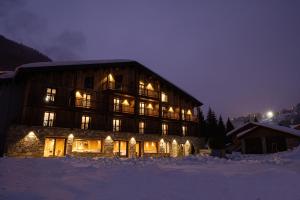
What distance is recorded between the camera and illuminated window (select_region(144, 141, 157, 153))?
2972 centimetres

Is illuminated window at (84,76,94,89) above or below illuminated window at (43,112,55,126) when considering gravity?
above

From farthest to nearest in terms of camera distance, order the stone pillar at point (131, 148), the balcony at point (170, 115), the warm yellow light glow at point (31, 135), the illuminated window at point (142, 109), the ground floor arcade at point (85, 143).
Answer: the balcony at point (170, 115) < the illuminated window at point (142, 109) < the stone pillar at point (131, 148) < the warm yellow light glow at point (31, 135) < the ground floor arcade at point (85, 143)

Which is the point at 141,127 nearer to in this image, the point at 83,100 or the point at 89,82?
the point at 83,100

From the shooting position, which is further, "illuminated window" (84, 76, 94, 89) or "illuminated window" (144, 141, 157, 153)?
"illuminated window" (144, 141, 157, 153)

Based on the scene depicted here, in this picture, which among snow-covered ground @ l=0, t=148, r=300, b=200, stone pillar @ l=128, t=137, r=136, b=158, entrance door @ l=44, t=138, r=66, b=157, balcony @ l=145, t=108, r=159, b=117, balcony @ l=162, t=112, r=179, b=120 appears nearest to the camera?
snow-covered ground @ l=0, t=148, r=300, b=200

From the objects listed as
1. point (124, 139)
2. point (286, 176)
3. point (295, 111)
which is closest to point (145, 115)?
point (124, 139)

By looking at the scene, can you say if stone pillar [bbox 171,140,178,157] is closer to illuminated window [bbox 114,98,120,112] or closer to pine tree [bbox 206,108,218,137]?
illuminated window [bbox 114,98,120,112]

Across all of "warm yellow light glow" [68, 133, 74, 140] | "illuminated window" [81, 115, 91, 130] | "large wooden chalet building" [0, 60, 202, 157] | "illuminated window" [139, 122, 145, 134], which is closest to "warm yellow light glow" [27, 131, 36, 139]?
"large wooden chalet building" [0, 60, 202, 157]

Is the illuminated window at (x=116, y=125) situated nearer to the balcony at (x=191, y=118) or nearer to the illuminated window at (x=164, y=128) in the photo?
the illuminated window at (x=164, y=128)

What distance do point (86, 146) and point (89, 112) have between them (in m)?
3.78

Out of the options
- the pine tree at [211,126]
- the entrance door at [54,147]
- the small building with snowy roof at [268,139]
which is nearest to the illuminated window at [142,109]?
the entrance door at [54,147]

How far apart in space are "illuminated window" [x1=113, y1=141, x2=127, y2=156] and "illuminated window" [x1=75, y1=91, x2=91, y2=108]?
5743 mm

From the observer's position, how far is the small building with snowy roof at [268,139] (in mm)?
28250

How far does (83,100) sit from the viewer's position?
2528cm
